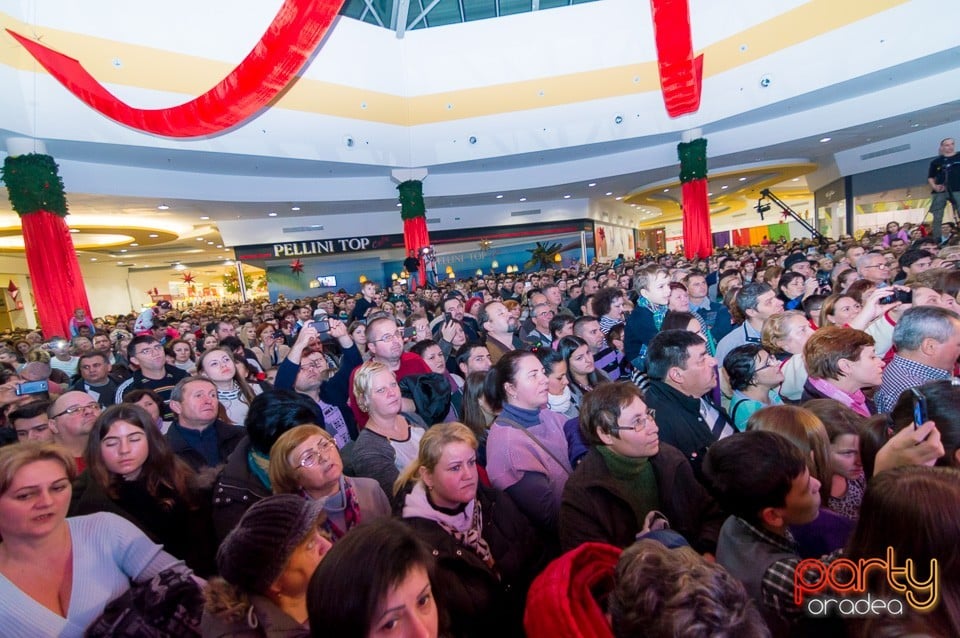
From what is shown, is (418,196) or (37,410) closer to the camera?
(37,410)

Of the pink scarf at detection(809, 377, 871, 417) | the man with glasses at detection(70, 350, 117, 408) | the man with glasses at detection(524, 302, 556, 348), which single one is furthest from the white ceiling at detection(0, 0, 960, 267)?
the pink scarf at detection(809, 377, 871, 417)

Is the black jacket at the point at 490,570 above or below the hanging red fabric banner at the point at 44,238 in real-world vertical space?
below

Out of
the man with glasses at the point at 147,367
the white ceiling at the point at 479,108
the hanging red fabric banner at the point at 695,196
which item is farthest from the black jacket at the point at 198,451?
the hanging red fabric banner at the point at 695,196

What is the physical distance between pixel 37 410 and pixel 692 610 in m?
3.32

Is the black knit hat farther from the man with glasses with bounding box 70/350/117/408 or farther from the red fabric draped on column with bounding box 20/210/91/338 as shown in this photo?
the red fabric draped on column with bounding box 20/210/91/338

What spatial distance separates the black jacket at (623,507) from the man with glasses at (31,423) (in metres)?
2.80

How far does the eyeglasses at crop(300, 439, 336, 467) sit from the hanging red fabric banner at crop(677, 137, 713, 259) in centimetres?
1280

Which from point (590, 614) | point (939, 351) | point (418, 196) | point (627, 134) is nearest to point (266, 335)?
point (590, 614)

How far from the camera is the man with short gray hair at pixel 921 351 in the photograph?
216 centimetres

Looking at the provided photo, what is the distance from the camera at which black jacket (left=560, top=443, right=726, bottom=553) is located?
1.63 metres

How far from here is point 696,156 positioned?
12.8m

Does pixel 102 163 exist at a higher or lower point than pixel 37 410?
higher

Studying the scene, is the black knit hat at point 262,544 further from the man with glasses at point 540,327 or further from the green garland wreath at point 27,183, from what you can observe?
the green garland wreath at point 27,183

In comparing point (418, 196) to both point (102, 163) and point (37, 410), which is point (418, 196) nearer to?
point (102, 163)
